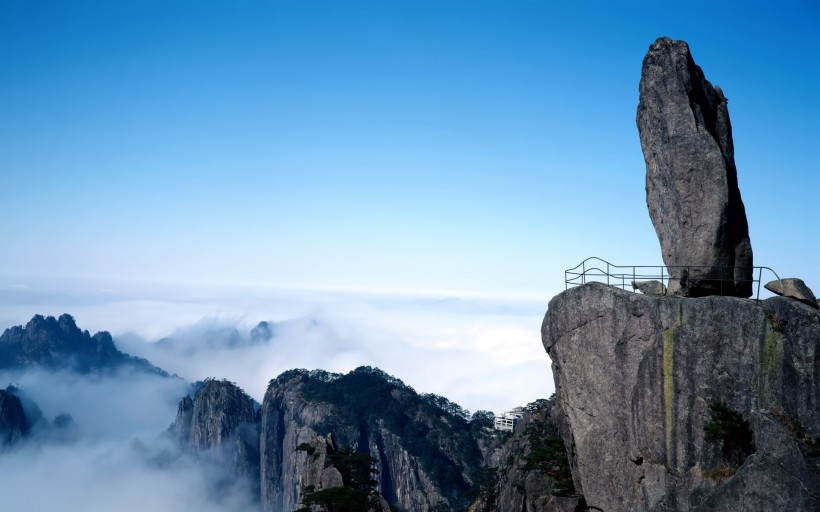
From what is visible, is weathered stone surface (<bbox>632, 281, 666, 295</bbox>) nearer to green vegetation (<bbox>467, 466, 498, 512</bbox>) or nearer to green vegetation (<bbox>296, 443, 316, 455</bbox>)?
green vegetation (<bbox>467, 466, 498, 512</bbox>)

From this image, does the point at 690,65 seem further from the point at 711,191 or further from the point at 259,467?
the point at 259,467

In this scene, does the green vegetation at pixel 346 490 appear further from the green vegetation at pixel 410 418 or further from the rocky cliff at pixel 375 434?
the green vegetation at pixel 410 418

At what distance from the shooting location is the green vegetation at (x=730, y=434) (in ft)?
85.9

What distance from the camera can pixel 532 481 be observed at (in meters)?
44.0

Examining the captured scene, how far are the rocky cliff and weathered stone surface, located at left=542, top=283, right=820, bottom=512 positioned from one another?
110028mm

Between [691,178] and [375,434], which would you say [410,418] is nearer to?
[375,434]

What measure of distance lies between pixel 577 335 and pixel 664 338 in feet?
14.3

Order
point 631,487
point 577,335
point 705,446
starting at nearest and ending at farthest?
1. point 705,446
2. point 631,487
3. point 577,335

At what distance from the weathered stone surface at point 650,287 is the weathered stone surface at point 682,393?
5.20 feet

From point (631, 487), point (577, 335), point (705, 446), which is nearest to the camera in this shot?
point (705, 446)

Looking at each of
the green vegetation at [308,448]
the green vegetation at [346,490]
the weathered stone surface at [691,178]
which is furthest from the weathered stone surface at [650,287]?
the green vegetation at [308,448]

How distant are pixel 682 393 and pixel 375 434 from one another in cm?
13824

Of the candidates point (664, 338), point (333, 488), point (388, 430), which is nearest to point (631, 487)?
point (664, 338)

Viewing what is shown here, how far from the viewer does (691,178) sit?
30.5 m
